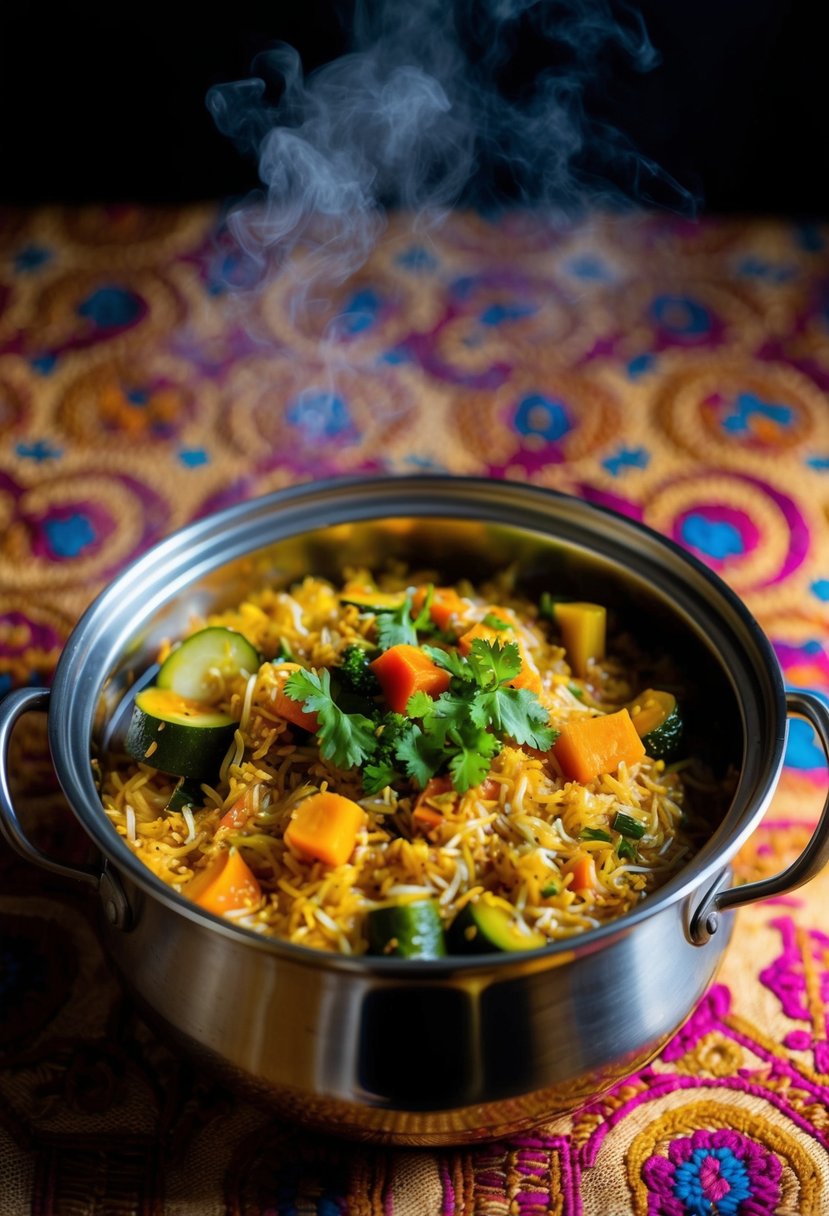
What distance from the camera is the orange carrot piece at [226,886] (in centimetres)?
201

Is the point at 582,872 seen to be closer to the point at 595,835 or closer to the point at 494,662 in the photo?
the point at 595,835

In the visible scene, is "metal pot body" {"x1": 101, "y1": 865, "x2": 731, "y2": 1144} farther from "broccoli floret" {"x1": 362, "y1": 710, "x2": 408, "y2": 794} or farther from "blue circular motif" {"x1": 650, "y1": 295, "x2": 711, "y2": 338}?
"blue circular motif" {"x1": 650, "y1": 295, "x2": 711, "y2": 338}

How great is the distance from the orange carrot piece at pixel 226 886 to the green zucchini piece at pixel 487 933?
0.36 meters

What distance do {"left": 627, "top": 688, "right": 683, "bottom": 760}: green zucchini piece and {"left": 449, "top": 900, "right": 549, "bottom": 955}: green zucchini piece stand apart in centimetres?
60

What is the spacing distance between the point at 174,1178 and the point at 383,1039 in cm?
57

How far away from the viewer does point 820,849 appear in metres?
1.96

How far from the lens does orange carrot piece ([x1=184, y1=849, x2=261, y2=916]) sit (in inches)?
79.3

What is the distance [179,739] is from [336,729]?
0.34 metres

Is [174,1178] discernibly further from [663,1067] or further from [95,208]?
[95,208]

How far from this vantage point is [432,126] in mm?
3779

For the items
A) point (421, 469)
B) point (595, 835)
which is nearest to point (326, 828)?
point (595, 835)

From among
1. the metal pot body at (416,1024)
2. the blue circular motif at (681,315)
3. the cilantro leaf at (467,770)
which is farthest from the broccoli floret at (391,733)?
the blue circular motif at (681,315)

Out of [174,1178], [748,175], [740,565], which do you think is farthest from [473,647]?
[748,175]

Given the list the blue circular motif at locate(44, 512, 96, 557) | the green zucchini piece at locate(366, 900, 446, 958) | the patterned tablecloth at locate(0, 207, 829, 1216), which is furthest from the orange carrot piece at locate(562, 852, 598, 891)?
the blue circular motif at locate(44, 512, 96, 557)
